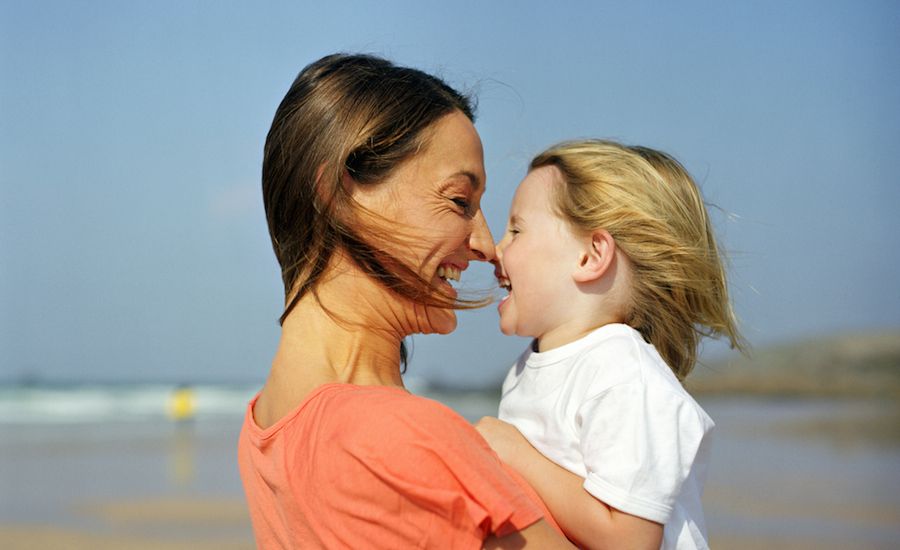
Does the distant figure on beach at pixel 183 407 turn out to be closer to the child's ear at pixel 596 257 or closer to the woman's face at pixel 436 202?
the child's ear at pixel 596 257

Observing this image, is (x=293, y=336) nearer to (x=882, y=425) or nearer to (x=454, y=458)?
(x=454, y=458)

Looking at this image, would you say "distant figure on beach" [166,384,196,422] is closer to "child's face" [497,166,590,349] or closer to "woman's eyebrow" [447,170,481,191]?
"child's face" [497,166,590,349]

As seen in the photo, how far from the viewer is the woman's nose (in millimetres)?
2049

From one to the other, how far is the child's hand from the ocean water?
6.74 meters

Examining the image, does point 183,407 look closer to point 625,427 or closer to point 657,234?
point 657,234

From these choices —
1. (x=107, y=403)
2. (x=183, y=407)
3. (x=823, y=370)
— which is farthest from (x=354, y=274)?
(x=823, y=370)

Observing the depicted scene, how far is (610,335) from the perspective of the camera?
2270 mm

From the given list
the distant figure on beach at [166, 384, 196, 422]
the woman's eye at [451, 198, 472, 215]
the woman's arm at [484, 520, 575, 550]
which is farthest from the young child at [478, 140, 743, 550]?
the distant figure on beach at [166, 384, 196, 422]

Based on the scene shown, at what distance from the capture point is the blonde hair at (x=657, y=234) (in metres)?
2.38

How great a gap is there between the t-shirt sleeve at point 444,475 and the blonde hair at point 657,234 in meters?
0.92

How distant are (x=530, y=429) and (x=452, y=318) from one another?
36 centimetres

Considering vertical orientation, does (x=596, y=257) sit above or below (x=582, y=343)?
above

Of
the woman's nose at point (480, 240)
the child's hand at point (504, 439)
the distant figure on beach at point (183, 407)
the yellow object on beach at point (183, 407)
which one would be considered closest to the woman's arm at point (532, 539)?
the child's hand at point (504, 439)

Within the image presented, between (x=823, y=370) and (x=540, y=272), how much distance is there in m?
26.0
